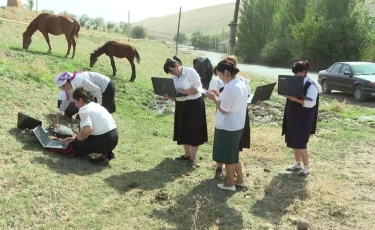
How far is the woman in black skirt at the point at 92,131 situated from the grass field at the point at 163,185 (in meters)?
0.19

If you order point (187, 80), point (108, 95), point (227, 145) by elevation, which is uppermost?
point (187, 80)

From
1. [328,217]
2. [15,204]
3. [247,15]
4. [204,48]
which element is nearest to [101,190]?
[15,204]

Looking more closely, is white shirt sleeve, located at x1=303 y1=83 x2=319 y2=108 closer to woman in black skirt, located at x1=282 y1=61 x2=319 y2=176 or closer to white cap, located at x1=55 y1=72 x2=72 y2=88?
woman in black skirt, located at x1=282 y1=61 x2=319 y2=176

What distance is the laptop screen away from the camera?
19.9 feet

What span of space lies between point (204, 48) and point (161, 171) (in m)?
87.4

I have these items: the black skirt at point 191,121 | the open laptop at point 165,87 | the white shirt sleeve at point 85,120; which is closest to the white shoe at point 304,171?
the black skirt at point 191,121

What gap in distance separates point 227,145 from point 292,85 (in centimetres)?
133

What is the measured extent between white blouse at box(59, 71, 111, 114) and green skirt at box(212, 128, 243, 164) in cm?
225

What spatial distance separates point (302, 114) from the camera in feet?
19.4

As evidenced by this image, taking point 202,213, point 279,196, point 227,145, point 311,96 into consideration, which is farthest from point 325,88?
point 202,213

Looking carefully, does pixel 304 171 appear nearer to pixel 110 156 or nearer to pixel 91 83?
pixel 110 156

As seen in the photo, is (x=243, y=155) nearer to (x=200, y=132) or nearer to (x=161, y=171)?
(x=200, y=132)

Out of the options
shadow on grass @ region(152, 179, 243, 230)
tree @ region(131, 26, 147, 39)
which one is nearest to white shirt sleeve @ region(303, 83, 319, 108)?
shadow on grass @ region(152, 179, 243, 230)

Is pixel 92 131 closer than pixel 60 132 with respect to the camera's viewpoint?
Answer: Yes
